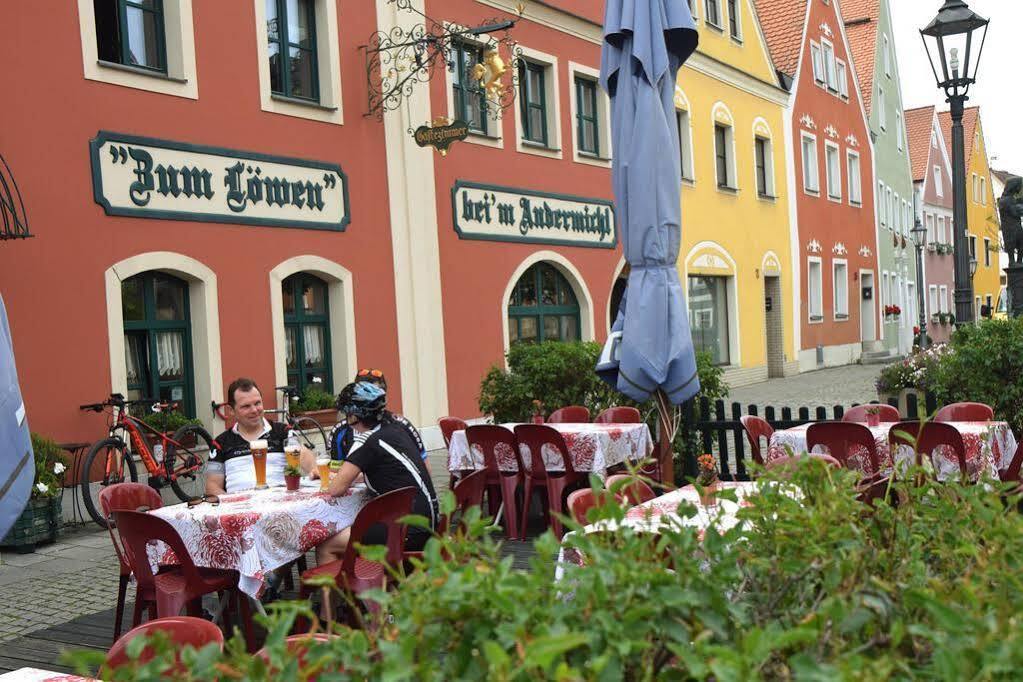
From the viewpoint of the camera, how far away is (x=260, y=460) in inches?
248

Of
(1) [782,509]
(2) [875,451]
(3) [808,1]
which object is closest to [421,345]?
(2) [875,451]

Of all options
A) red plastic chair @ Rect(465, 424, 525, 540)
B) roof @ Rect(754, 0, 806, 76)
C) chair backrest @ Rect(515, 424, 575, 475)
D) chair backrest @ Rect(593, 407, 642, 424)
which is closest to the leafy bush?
chair backrest @ Rect(515, 424, 575, 475)

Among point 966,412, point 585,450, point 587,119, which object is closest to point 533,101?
point 587,119

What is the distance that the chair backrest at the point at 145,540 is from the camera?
520cm

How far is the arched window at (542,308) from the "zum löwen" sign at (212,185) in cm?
411

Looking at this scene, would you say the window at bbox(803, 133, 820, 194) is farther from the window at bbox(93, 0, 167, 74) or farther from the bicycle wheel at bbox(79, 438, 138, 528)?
the bicycle wheel at bbox(79, 438, 138, 528)

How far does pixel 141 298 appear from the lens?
1130 centimetres

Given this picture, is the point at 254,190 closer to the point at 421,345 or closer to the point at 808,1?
the point at 421,345

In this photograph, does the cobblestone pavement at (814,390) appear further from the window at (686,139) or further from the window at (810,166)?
the window at (810,166)

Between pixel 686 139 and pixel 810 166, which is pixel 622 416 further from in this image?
pixel 810 166

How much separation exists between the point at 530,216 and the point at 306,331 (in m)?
4.71

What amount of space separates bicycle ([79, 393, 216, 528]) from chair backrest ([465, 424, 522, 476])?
2.90 m

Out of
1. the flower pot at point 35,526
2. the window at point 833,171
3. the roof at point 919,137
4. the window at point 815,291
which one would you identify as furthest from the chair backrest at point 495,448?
the roof at point 919,137

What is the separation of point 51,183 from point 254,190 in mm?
2461
